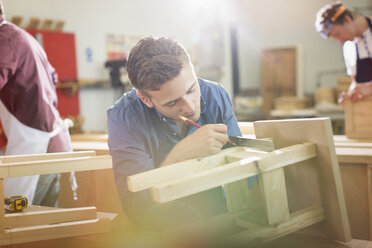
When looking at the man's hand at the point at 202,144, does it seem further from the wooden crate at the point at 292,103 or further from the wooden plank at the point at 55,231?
the wooden crate at the point at 292,103

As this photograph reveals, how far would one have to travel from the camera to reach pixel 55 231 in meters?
1.09

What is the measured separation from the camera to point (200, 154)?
945mm

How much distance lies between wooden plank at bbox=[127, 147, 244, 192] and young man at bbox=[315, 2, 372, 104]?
150cm

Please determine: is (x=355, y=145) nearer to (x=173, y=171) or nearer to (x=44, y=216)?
(x=173, y=171)

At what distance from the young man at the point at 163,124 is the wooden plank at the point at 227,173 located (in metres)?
0.15

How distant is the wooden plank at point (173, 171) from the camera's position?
0.79 meters

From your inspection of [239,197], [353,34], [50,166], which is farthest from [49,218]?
[353,34]

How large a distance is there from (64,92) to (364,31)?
368cm

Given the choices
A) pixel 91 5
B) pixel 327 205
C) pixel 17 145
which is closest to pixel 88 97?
pixel 91 5

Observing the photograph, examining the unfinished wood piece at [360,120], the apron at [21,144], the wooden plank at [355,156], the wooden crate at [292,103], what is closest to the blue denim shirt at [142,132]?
the wooden plank at [355,156]

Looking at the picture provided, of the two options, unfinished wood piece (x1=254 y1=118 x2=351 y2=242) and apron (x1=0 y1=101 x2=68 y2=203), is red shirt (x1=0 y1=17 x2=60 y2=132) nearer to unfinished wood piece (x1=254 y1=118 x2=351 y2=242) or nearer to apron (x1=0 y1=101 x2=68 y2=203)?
apron (x1=0 y1=101 x2=68 y2=203)

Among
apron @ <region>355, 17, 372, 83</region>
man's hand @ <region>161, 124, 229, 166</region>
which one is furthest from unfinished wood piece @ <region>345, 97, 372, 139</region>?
man's hand @ <region>161, 124, 229, 166</region>

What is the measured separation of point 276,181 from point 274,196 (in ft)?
0.11

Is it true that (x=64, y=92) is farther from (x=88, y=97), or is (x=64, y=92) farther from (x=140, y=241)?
(x=140, y=241)
